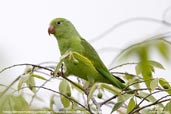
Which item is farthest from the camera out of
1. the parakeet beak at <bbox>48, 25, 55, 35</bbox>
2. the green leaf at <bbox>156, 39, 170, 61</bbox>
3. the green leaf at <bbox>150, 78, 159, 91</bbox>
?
the parakeet beak at <bbox>48, 25, 55, 35</bbox>

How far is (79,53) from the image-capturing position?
2.19 meters

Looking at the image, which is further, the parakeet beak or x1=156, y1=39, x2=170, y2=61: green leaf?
the parakeet beak

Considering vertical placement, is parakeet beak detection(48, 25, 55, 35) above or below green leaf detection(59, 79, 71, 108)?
above

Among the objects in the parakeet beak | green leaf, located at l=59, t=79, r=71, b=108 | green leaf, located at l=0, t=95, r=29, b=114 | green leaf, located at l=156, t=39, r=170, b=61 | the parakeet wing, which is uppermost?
the parakeet beak

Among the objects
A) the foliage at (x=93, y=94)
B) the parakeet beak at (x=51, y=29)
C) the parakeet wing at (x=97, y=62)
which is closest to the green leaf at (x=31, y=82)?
the foliage at (x=93, y=94)

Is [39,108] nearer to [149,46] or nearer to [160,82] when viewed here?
[160,82]

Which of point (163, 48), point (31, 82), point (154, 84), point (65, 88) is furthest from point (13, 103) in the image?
point (163, 48)

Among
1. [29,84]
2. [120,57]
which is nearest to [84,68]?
[29,84]

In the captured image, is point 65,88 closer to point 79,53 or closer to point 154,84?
point 154,84

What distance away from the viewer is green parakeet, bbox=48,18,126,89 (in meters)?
2.03

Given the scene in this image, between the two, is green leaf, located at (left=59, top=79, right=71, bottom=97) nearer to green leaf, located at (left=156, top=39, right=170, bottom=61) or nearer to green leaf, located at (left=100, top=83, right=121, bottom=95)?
green leaf, located at (left=100, top=83, right=121, bottom=95)

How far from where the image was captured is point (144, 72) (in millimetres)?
1312

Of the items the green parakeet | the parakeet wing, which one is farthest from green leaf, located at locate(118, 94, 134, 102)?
the parakeet wing

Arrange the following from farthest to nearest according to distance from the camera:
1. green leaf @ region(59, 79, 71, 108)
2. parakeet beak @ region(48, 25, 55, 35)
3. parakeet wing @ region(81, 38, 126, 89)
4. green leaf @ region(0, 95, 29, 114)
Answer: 1. parakeet beak @ region(48, 25, 55, 35)
2. parakeet wing @ region(81, 38, 126, 89)
3. green leaf @ region(59, 79, 71, 108)
4. green leaf @ region(0, 95, 29, 114)
